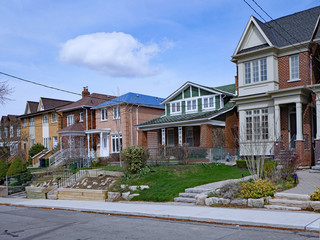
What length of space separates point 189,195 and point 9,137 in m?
29.6

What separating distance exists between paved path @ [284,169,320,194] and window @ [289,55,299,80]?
22.4 feet

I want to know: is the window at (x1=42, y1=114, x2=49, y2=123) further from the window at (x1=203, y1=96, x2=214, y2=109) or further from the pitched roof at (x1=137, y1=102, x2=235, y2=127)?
the window at (x1=203, y1=96, x2=214, y2=109)

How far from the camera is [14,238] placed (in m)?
9.17

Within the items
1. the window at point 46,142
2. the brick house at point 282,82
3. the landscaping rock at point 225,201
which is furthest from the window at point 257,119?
the window at point 46,142

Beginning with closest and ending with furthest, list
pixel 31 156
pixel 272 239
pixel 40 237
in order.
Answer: pixel 272 239, pixel 40 237, pixel 31 156

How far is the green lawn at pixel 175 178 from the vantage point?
15117 millimetres

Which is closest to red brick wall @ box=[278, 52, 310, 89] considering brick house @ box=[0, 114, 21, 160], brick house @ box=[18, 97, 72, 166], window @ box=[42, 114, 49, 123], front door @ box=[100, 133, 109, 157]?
front door @ box=[100, 133, 109, 157]

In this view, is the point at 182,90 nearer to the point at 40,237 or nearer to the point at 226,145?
the point at 226,145

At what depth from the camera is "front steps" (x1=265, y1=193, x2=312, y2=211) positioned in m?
10.9

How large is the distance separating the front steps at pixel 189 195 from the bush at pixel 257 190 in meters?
1.89

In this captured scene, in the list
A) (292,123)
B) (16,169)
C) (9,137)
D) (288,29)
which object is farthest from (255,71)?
(9,137)

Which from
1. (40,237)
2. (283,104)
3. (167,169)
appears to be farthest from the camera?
(283,104)

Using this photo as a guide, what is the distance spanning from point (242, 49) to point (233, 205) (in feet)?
45.0

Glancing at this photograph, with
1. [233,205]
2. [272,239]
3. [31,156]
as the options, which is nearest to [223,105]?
[233,205]
